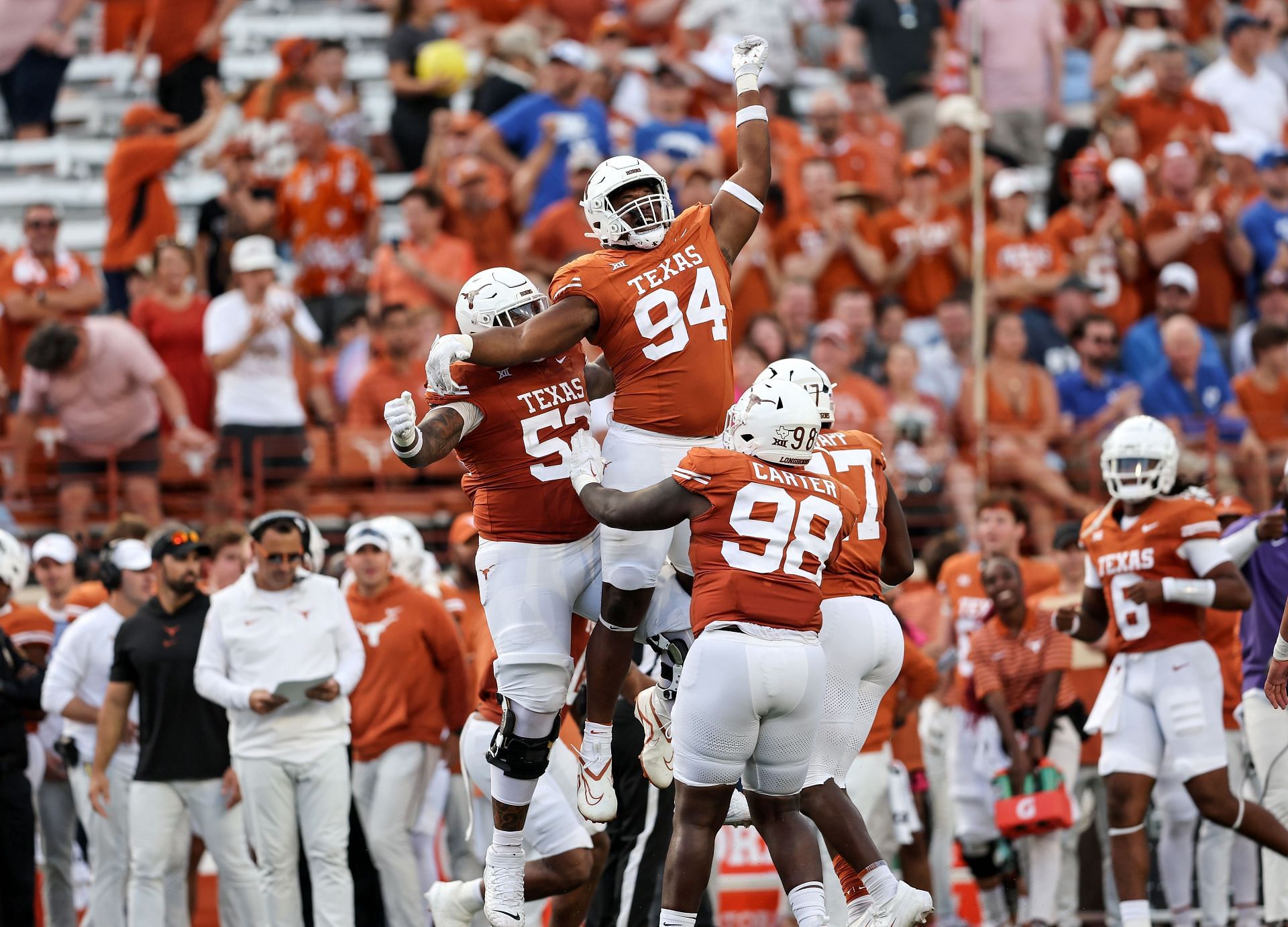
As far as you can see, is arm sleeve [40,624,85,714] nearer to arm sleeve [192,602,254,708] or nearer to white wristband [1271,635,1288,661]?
arm sleeve [192,602,254,708]

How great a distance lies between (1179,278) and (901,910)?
9.17 metres

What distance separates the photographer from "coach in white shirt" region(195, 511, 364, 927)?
36.6 feet

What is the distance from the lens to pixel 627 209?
339 inches

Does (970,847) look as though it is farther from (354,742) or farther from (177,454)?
(177,454)

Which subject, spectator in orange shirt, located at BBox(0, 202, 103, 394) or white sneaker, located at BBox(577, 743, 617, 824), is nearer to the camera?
white sneaker, located at BBox(577, 743, 617, 824)

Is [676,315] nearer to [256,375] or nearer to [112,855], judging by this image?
[112,855]

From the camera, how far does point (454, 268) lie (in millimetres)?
15641

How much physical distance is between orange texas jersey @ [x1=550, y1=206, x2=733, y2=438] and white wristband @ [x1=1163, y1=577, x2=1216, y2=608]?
2.79 meters

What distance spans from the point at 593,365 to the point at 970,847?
461 centimetres

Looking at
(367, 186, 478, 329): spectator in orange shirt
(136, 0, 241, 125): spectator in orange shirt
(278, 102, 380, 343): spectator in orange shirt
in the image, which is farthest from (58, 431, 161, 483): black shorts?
(136, 0, 241, 125): spectator in orange shirt

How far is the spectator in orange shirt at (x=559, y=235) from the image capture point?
15.7 metres

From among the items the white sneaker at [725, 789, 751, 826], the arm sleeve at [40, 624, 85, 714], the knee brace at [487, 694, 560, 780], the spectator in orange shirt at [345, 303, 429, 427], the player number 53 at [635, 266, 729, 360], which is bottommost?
the white sneaker at [725, 789, 751, 826]

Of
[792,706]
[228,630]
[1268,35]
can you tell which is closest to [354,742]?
[228,630]

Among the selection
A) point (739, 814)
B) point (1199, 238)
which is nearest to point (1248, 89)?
point (1199, 238)
